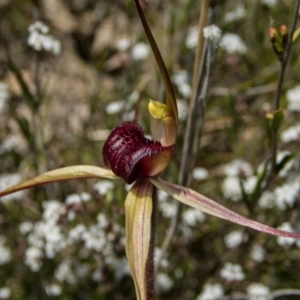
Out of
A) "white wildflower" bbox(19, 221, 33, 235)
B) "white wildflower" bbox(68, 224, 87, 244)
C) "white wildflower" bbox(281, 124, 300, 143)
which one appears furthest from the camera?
"white wildflower" bbox(19, 221, 33, 235)

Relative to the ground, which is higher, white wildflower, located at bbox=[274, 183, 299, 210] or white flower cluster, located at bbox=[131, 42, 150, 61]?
white flower cluster, located at bbox=[131, 42, 150, 61]

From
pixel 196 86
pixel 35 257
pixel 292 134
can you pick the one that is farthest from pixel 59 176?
pixel 292 134

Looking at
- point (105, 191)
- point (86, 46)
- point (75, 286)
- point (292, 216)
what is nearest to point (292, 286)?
point (292, 216)

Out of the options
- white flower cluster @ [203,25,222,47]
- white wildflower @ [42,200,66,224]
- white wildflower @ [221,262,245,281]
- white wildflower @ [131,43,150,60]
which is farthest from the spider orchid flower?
white wildflower @ [131,43,150,60]

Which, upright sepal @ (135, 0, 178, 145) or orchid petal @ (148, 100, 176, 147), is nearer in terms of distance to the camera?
upright sepal @ (135, 0, 178, 145)

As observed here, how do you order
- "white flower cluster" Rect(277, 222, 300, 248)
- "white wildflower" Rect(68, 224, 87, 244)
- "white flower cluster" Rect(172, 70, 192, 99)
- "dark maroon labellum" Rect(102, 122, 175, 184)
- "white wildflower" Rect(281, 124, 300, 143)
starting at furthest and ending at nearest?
"white flower cluster" Rect(172, 70, 192, 99), "white wildflower" Rect(281, 124, 300, 143), "white wildflower" Rect(68, 224, 87, 244), "white flower cluster" Rect(277, 222, 300, 248), "dark maroon labellum" Rect(102, 122, 175, 184)

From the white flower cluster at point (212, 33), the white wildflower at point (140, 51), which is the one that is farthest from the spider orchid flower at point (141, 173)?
the white wildflower at point (140, 51)

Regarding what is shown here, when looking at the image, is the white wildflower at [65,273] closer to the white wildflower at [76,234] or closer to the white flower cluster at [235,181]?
the white wildflower at [76,234]

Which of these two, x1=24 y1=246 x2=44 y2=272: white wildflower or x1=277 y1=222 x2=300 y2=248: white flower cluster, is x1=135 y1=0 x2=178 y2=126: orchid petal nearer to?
x1=277 y1=222 x2=300 y2=248: white flower cluster
